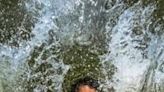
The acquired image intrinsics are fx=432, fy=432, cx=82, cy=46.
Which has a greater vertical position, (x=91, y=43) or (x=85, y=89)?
(x=91, y=43)

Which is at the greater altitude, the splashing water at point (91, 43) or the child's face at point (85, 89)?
the splashing water at point (91, 43)

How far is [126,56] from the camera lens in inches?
182

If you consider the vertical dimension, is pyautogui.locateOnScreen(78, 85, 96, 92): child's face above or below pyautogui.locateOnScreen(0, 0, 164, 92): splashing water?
below

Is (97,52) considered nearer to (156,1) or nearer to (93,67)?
(93,67)

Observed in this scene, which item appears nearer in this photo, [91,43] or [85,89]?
[85,89]

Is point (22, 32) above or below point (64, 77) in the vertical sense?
above

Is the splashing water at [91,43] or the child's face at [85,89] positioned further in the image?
the splashing water at [91,43]

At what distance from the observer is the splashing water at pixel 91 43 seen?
453 centimetres

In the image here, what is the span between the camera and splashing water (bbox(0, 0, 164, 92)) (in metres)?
4.53

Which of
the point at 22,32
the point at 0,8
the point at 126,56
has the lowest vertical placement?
the point at 126,56

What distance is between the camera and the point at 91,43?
474 cm

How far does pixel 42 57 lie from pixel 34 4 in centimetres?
58

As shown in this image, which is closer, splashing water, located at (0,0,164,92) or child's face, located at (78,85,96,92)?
child's face, located at (78,85,96,92)

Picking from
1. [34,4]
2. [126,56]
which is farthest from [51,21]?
[126,56]
